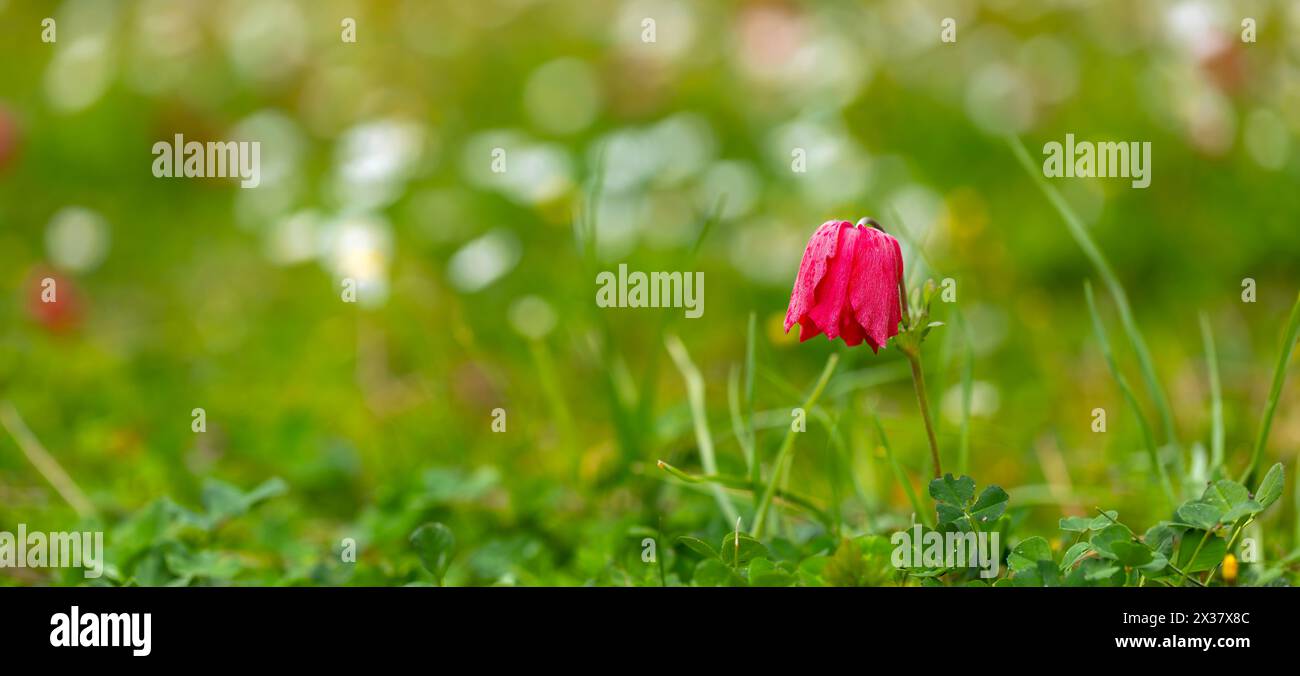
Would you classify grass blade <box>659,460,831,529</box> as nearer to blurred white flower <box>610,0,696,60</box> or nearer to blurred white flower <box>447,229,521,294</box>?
blurred white flower <box>447,229,521,294</box>

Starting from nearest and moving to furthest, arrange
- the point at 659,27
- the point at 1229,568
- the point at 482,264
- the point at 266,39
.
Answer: the point at 1229,568
the point at 482,264
the point at 659,27
the point at 266,39

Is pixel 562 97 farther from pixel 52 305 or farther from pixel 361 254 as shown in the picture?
pixel 52 305

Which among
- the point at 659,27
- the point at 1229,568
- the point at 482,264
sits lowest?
the point at 1229,568

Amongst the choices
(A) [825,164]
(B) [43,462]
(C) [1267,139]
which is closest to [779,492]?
(B) [43,462]

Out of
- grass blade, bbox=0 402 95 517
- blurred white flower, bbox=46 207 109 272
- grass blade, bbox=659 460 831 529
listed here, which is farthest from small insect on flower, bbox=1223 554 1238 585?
blurred white flower, bbox=46 207 109 272

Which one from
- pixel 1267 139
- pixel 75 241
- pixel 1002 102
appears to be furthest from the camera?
pixel 1002 102
